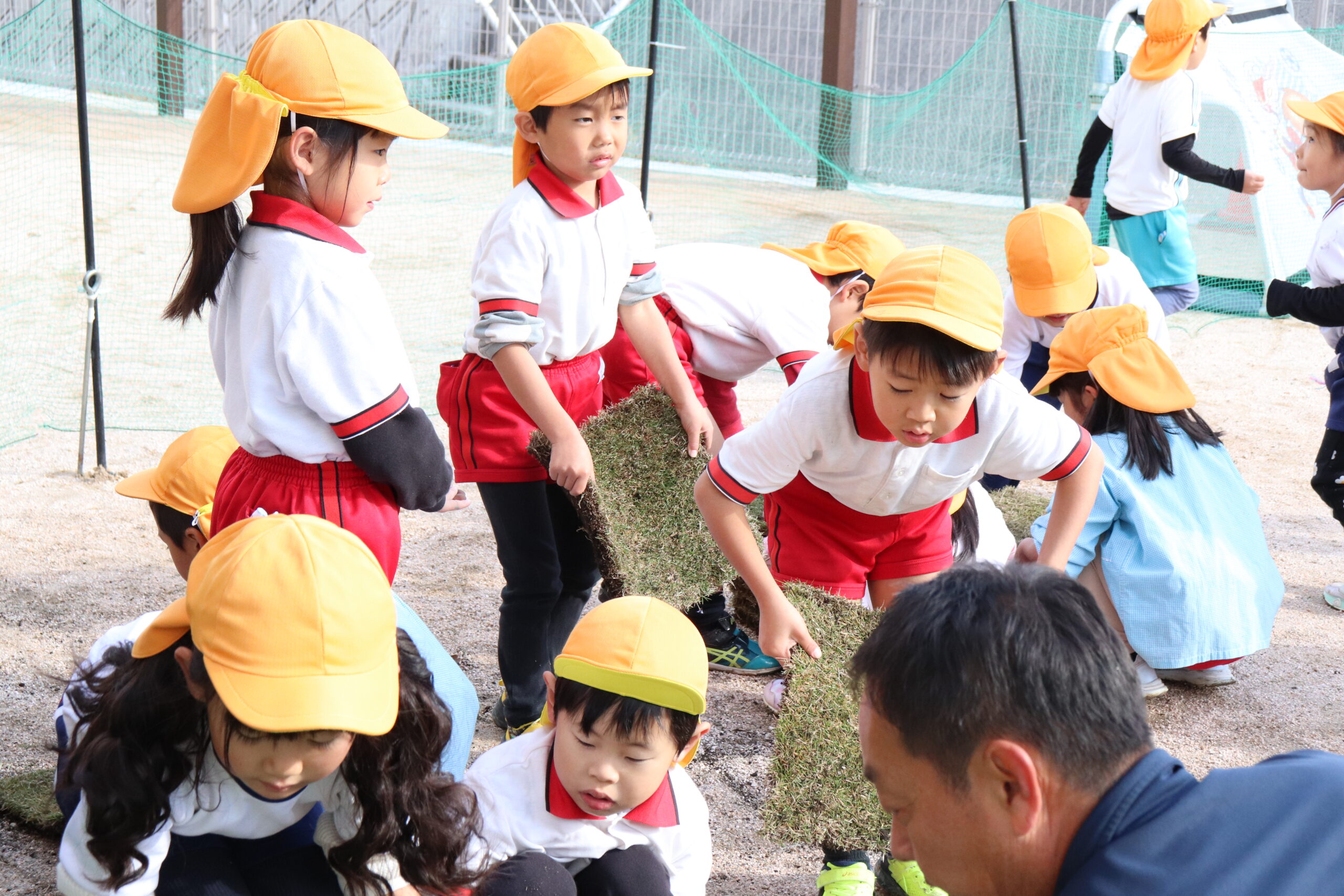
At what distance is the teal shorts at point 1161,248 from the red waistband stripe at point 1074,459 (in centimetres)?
255

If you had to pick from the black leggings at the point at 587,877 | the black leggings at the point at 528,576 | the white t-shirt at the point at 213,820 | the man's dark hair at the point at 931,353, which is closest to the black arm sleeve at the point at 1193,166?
the man's dark hair at the point at 931,353

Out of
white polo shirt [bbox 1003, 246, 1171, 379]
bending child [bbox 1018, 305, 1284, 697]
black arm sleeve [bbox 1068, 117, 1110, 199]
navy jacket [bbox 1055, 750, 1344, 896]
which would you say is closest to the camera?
navy jacket [bbox 1055, 750, 1344, 896]

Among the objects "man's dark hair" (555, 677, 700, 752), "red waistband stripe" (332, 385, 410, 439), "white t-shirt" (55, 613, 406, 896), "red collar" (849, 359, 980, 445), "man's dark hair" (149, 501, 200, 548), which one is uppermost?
"red waistband stripe" (332, 385, 410, 439)

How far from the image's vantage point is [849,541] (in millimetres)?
2645

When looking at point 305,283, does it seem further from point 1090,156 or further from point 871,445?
point 1090,156

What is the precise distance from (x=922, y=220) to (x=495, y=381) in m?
7.07

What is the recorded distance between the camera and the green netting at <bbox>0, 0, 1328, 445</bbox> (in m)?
6.72

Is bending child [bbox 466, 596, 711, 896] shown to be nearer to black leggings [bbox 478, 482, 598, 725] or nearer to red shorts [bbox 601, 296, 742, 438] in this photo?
black leggings [bbox 478, 482, 598, 725]

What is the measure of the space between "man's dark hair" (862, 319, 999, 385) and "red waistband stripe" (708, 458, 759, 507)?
38cm

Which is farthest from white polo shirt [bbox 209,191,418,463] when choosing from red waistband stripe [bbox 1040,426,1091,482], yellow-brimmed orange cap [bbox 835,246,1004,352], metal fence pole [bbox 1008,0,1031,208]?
metal fence pole [bbox 1008,0,1031,208]

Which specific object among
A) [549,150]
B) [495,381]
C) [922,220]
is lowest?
[922,220]

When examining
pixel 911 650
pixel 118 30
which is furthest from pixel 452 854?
pixel 118 30

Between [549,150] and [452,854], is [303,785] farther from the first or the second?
[549,150]

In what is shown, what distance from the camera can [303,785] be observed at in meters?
1.73
